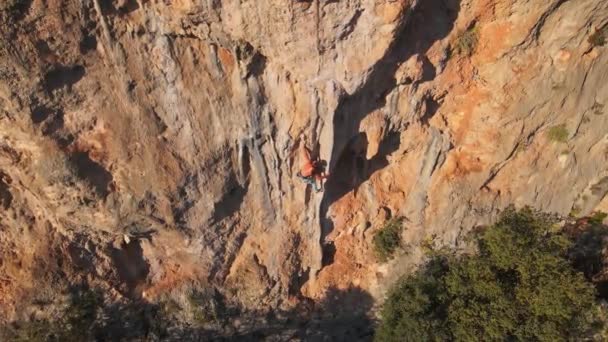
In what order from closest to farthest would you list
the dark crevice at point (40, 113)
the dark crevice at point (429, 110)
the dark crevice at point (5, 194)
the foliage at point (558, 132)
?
the dark crevice at point (40, 113)
the dark crevice at point (5, 194)
the dark crevice at point (429, 110)
the foliage at point (558, 132)

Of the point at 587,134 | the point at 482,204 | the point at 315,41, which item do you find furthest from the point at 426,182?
the point at 315,41

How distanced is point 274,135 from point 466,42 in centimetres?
574

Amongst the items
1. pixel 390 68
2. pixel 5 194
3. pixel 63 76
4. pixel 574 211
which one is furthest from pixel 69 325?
pixel 574 211

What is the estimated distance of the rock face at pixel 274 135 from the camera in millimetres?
9609

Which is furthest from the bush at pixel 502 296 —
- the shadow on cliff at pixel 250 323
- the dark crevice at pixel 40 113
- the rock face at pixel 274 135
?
the dark crevice at pixel 40 113

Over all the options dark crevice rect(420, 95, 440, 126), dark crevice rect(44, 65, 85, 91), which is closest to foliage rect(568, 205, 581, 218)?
dark crevice rect(420, 95, 440, 126)

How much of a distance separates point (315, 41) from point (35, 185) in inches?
308

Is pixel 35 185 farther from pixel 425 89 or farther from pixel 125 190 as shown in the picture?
pixel 425 89

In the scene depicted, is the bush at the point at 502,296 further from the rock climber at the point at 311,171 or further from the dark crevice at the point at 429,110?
the rock climber at the point at 311,171

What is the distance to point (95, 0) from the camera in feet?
29.9

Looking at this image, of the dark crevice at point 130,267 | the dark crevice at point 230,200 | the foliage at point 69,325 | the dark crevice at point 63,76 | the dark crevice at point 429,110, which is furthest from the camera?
the dark crevice at point 130,267

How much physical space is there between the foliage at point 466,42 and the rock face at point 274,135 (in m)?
0.03

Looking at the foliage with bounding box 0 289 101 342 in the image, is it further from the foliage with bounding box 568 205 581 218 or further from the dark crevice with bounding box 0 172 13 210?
the foliage with bounding box 568 205 581 218

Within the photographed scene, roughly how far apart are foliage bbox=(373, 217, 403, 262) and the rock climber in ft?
11.9
